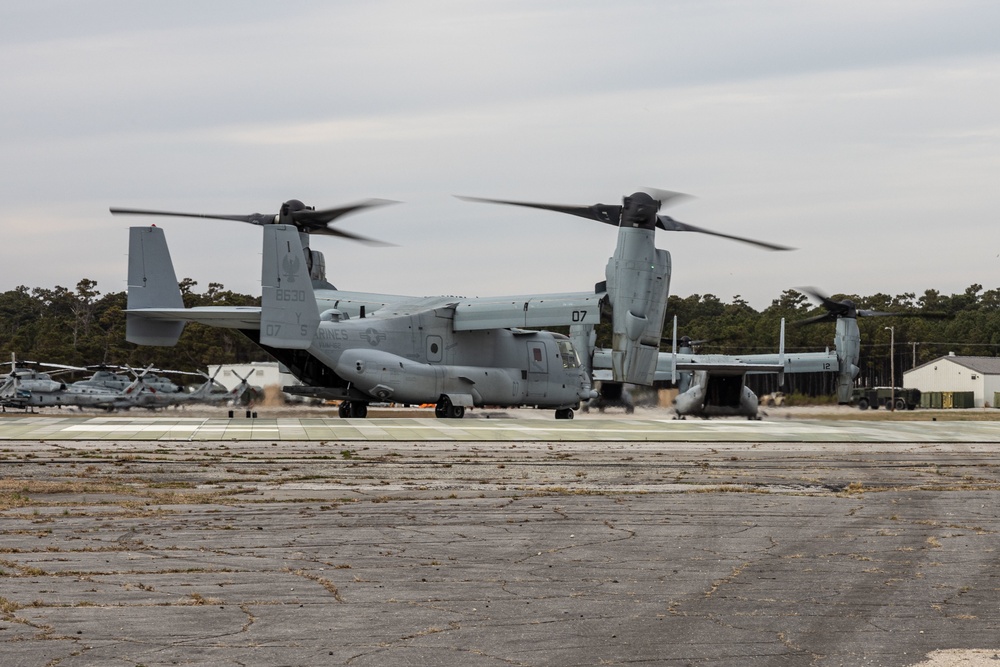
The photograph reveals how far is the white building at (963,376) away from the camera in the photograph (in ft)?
328

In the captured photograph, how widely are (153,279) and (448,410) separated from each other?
466 inches

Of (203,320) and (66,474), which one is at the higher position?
(203,320)

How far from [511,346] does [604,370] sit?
50.7 feet

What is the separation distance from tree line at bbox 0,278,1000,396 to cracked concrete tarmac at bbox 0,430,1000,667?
6531 cm

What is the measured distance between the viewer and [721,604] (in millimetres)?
9008

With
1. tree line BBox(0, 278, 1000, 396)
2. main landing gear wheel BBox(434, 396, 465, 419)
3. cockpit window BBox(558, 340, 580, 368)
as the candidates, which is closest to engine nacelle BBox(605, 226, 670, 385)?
main landing gear wheel BBox(434, 396, 465, 419)

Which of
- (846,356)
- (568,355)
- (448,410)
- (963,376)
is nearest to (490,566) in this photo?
(448,410)

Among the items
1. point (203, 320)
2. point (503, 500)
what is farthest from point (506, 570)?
point (203, 320)

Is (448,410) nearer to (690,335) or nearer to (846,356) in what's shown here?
(846,356)

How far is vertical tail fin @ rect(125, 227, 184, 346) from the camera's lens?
40.6m

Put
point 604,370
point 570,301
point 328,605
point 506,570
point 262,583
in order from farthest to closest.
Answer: point 604,370 < point 570,301 < point 506,570 < point 262,583 < point 328,605

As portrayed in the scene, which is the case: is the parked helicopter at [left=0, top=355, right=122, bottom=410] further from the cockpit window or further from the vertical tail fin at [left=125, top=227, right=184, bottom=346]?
the cockpit window

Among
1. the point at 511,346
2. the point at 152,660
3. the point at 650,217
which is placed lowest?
the point at 152,660

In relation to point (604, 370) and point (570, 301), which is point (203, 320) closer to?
point (570, 301)
